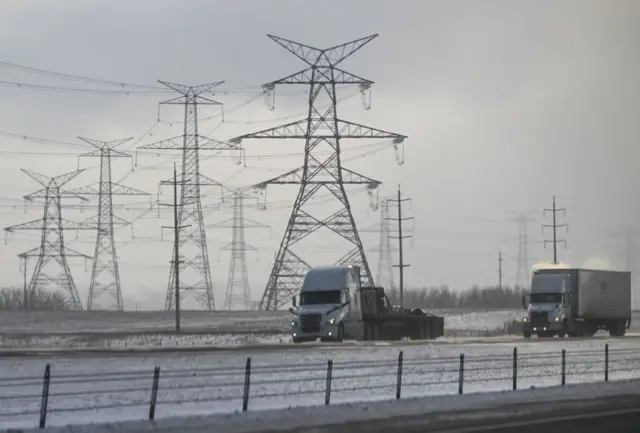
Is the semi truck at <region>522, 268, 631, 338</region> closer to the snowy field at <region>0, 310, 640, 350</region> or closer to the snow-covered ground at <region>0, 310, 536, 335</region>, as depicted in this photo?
the snowy field at <region>0, 310, 640, 350</region>

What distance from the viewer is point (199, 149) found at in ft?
256

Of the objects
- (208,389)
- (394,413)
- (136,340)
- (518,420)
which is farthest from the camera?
(136,340)

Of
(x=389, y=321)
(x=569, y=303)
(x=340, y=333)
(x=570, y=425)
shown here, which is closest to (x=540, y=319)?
(x=569, y=303)

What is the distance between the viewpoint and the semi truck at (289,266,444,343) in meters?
52.8

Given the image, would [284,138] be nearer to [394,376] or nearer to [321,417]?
[394,376]

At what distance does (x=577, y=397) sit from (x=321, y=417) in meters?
9.48

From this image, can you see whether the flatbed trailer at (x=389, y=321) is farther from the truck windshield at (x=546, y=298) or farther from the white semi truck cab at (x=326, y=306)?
the truck windshield at (x=546, y=298)

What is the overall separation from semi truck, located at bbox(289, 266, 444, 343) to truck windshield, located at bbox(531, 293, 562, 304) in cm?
1287

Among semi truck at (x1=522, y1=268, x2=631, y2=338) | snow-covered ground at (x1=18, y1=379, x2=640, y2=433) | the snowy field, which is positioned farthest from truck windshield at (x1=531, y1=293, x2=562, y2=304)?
snow-covered ground at (x1=18, y1=379, x2=640, y2=433)

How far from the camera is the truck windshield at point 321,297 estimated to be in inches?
2088

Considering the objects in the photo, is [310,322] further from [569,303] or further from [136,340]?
[569,303]

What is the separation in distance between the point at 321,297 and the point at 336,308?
0.95 metres

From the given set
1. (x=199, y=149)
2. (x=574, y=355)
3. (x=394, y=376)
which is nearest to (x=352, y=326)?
(x=574, y=355)

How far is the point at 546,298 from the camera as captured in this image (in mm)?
65688
